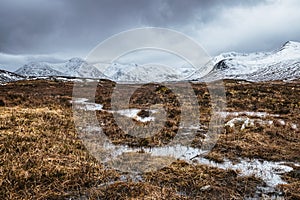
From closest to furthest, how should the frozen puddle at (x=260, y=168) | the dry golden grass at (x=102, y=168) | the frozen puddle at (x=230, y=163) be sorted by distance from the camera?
the dry golden grass at (x=102, y=168), the frozen puddle at (x=260, y=168), the frozen puddle at (x=230, y=163)

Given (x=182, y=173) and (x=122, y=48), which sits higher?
(x=122, y=48)

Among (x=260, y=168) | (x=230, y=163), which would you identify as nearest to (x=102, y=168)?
(x=230, y=163)

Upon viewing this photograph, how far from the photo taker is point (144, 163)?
11289 mm

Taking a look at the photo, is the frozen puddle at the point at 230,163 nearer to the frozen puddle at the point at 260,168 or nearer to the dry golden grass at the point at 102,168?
the frozen puddle at the point at 260,168

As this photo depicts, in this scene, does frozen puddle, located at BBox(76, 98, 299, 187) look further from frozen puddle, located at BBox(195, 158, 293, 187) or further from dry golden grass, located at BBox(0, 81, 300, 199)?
dry golden grass, located at BBox(0, 81, 300, 199)

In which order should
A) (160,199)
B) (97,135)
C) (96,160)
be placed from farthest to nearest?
(97,135)
(96,160)
(160,199)

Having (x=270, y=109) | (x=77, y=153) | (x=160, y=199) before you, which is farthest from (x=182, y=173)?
(x=270, y=109)

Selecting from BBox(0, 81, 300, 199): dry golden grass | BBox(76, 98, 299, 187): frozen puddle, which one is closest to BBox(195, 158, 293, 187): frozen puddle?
BBox(76, 98, 299, 187): frozen puddle

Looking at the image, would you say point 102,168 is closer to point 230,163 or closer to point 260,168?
point 230,163

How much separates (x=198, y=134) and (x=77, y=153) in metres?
7.81

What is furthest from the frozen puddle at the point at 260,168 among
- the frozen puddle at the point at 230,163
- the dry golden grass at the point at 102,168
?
the dry golden grass at the point at 102,168

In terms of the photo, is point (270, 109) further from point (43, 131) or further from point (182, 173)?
point (43, 131)

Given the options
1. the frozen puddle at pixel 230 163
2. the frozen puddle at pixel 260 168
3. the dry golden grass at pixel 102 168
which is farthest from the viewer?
the frozen puddle at pixel 230 163

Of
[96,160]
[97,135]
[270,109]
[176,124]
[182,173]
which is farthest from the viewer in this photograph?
[270,109]
